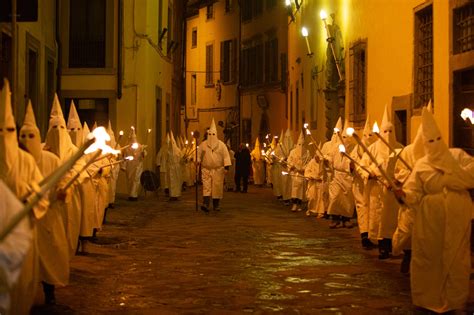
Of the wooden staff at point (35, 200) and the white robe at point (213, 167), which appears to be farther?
the white robe at point (213, 167)

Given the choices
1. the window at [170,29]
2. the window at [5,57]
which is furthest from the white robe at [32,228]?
the window at [170,29]

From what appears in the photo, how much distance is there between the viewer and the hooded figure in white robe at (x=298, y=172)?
23.7m

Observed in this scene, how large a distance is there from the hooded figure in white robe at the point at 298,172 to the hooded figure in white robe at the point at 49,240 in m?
14.3

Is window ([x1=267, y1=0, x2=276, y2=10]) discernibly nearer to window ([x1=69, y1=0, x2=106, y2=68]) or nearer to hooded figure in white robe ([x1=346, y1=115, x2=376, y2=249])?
window ([x1=69, y1=0, x2=106, y2=68])

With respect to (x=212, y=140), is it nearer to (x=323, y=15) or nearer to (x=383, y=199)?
(x=323, y=15)

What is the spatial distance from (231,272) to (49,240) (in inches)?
136

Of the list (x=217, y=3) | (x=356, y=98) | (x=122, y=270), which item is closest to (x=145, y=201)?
(x=356, y=98)

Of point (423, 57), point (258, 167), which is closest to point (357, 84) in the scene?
point (423, 57)

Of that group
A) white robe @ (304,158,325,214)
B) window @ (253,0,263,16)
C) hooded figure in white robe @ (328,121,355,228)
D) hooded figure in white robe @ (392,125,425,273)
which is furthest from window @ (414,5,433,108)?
window @ (253,0,263,16)

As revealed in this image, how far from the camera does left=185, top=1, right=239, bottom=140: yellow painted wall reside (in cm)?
5150

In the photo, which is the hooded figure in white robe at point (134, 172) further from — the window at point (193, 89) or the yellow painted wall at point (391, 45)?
the window at point (193, 89)

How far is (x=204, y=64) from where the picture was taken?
54469 mm

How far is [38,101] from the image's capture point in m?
23.5

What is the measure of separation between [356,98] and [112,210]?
22.7ft
